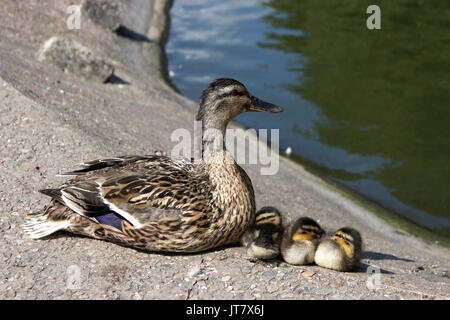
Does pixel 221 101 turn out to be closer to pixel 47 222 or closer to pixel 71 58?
pixel 47 222

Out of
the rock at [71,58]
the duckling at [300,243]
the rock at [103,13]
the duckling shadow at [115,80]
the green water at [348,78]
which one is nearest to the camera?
the duckling at [300,243]

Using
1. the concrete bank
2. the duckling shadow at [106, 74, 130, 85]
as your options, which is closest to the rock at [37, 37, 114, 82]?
the concrete bank

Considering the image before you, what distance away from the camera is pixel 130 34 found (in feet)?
56.5

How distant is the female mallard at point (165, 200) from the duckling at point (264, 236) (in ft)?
0.38

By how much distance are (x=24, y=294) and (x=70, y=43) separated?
8.14 metres

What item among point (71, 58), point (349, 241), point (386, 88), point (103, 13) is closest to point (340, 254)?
point (349, 241)

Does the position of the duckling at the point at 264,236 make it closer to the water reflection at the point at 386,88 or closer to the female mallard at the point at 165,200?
the female mallard at the point at 165,200

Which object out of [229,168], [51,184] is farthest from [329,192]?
[51,184]

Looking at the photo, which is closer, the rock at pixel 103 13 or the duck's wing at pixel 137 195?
the duck's wing at pixel 137 195

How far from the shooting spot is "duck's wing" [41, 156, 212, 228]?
525 centimetres

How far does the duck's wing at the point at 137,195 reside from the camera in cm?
525

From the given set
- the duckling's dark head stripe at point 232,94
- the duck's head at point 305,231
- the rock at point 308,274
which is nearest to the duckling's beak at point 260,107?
the duckling's dark head stripe at point 232,94

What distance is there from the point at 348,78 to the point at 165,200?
31.0ft

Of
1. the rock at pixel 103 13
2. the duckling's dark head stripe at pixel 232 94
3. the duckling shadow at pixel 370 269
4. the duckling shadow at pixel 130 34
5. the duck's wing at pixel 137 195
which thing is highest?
the rock at pixel 103 13
